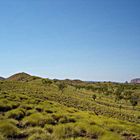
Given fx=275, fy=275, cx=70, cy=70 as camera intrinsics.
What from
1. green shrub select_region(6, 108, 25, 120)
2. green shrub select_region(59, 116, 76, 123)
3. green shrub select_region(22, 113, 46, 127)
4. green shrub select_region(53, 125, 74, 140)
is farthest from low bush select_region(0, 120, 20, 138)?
green shrub select_region(59, 116, 76, 123)

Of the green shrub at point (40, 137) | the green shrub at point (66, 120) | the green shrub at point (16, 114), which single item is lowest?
the green shrub at point (40, 137)

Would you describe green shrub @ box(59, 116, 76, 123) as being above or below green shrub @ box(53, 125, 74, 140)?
above

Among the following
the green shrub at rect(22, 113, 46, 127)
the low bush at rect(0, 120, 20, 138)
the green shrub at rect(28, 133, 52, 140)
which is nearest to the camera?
the green shrub at rect(28, 133, 52, 140)

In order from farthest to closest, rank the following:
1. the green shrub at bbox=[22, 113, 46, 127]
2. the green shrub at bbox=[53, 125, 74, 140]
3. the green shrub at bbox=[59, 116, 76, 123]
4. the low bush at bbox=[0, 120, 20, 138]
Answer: the green shrub at bbox=[59, 116, 76, 123] < the green shrub at bbox=[22, 113, 46, 127] < the green shrub at bbox=[53, 125, 74, 140] < the low bush at bbox=[0, 120, 20, 138]

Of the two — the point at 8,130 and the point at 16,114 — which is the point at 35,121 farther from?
the point at 8,130

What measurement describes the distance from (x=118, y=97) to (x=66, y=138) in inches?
3860

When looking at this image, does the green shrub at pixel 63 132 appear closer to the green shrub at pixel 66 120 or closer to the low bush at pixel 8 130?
the low bush at pixel 8 130

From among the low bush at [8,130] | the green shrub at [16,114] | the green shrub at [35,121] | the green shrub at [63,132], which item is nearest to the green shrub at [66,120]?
the green shrub at [35,121]

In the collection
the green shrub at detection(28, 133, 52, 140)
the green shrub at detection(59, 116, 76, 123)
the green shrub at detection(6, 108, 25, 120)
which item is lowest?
the green shrub at detection(28, 133, 52, 140)

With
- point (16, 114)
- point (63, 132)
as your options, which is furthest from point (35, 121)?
point (63, 132)

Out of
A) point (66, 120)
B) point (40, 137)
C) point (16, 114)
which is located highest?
point (16, 114)

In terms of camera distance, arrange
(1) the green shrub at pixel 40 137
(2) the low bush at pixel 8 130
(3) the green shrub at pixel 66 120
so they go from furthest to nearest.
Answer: (3) the green shrub at pixel 66 120 < (2) the low bush at pixel 8 130 < (1) the green shrub at pixel 40 137

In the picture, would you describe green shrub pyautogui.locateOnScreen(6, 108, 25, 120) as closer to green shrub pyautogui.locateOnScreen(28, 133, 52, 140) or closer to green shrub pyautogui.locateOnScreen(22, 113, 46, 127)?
green shrub pyautogui.locateOnScreen(22, 113, 46, 127)

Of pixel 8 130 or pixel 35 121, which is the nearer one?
pixel 8 130
